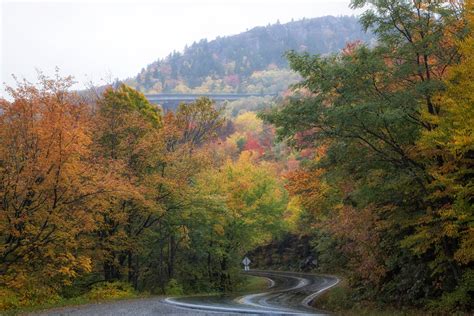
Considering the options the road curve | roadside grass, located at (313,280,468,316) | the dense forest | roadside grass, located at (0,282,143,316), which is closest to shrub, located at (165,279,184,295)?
the dense forest

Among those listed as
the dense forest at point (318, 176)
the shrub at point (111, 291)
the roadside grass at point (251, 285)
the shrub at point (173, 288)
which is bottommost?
the roadside grass at point (251, 285)

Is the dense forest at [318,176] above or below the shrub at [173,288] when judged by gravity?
above

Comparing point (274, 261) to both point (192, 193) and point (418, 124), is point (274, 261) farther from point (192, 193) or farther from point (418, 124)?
point (418, 124)

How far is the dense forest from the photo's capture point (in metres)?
14.0

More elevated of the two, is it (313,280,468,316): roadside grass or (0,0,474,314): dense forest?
(0,0,474,314): dense forest

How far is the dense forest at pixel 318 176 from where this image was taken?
14.0 m

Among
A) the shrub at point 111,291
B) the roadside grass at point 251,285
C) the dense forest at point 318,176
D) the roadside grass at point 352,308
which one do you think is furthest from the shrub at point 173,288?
the roadside grass at point 352,308

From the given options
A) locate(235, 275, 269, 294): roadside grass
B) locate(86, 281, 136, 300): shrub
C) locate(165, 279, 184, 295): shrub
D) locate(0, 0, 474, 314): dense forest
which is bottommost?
locate(235, 275, 269, 294): roadside grass

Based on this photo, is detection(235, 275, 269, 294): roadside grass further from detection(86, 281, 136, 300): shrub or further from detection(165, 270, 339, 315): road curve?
detection(86, 281, 136, 300): shrub

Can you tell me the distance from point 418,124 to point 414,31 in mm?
3081

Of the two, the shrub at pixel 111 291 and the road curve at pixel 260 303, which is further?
the shrub at pixel 111 291

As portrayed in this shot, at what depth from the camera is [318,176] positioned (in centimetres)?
2358

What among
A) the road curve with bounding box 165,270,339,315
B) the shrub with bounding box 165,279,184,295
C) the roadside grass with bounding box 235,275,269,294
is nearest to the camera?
the road curve with bounding box 165,270,339,315

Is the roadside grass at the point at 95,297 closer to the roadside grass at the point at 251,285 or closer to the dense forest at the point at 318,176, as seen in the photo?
the dense forest at the point at 318,176
